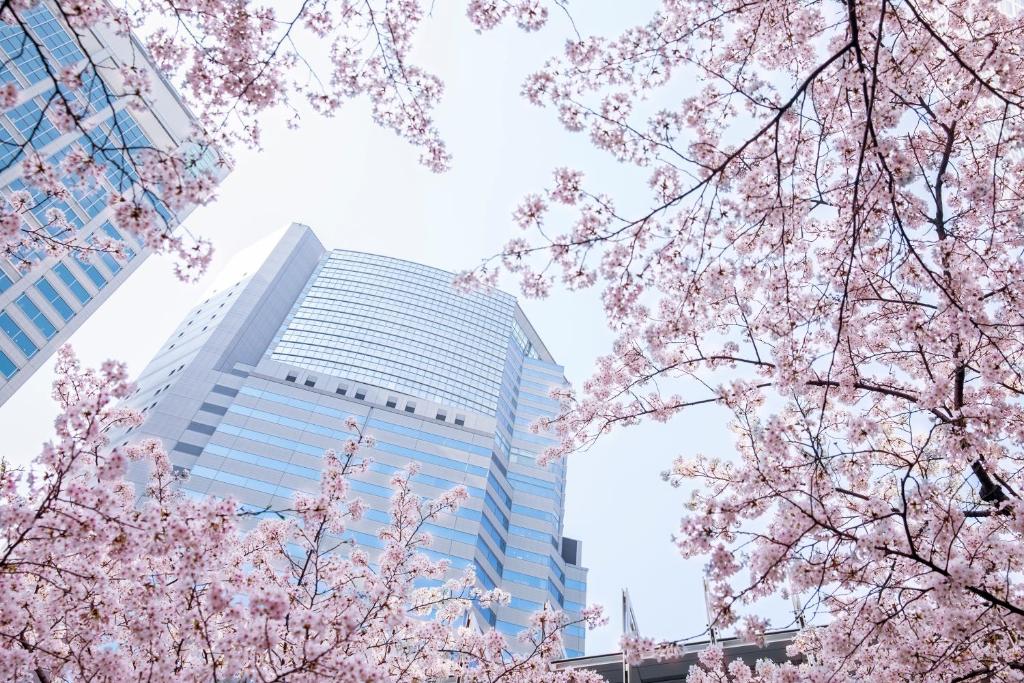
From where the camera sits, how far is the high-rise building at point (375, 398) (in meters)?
54.2

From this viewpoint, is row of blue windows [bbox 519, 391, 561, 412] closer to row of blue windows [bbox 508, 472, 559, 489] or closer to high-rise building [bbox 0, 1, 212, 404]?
row of blue windows [bbox 508, 472, 559, 489]

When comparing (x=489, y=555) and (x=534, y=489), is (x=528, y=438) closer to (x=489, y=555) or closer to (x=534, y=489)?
(x=534, y=489)

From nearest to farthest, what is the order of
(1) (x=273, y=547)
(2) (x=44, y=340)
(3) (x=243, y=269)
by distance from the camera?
(1) (x=273, y=547) < (2) (x=44, y=340) < (3) (x=243, y=269)

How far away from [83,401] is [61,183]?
186 cm

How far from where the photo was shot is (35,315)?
1887 inches

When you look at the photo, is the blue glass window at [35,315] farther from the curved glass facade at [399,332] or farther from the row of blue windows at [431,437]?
the row of blue windows at [431,437]

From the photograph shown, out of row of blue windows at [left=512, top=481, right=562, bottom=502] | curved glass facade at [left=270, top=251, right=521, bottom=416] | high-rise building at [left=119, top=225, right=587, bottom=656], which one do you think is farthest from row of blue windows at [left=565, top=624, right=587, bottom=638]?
curved glass facade at [left=270, top=251, right=521, bottom=416]

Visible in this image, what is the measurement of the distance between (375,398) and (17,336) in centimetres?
3186

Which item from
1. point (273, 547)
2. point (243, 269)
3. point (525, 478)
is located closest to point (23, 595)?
point (273, 547)

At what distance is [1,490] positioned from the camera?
487 centimetres

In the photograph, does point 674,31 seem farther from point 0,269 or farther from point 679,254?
point 0,269

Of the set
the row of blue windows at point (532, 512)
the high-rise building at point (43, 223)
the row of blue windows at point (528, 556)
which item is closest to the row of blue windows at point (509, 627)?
the row of blue windows at point (528, 556)

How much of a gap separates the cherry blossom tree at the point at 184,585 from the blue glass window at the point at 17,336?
1989 inches

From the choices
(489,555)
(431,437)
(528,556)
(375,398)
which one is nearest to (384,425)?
(375,398)
